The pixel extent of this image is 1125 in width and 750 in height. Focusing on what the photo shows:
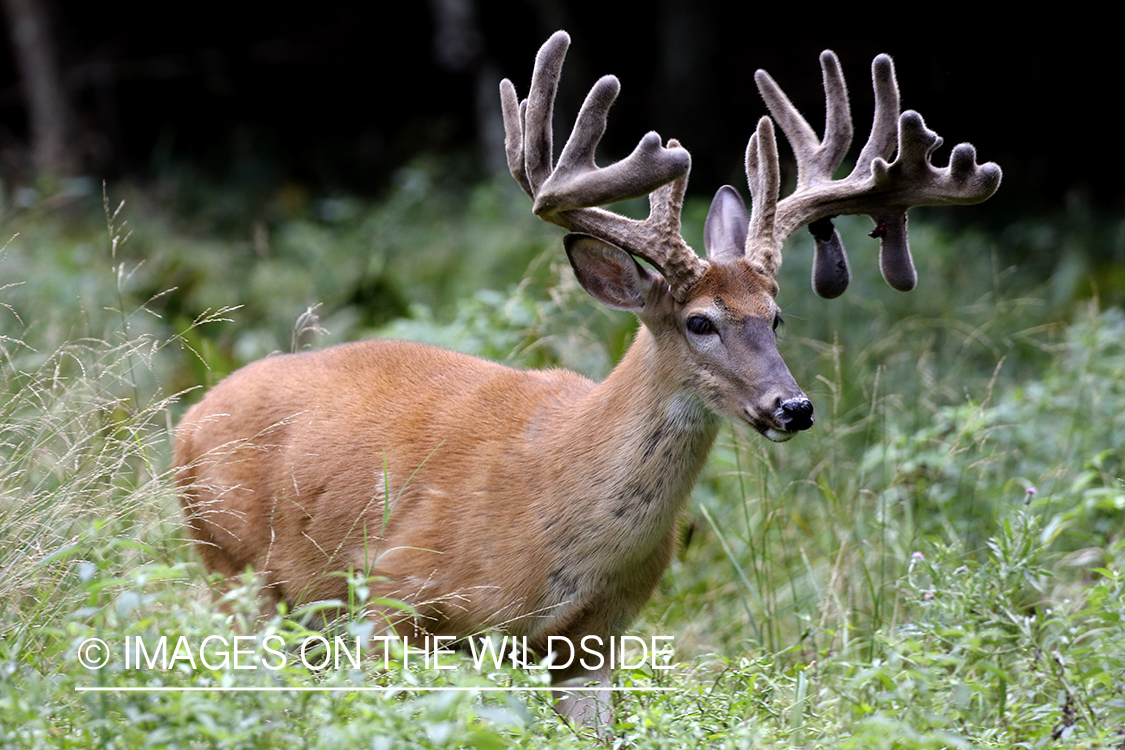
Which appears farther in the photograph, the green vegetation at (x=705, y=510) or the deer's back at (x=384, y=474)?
the deer's back at (x=384, y=474)

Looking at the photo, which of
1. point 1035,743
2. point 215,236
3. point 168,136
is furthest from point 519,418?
point 168,136

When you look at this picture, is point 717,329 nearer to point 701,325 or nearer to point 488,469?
point 701,325

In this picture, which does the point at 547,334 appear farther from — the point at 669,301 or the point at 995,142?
the point at 995,142

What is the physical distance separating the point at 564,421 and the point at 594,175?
3.16ft

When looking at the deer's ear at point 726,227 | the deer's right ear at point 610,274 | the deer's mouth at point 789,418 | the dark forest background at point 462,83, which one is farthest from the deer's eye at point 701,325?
the dark forest background at point 462,83

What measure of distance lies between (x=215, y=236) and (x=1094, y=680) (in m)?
9.99

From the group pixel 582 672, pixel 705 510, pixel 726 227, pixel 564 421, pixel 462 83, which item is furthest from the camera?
pixel 462 83

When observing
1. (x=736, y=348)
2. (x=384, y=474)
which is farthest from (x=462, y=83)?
(x=736, y=348)

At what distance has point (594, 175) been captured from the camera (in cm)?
407

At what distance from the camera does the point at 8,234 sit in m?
8.27

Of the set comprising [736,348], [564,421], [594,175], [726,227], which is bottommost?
[564,421]

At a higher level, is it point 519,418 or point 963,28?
point 963,28

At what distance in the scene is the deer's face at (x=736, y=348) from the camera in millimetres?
4008

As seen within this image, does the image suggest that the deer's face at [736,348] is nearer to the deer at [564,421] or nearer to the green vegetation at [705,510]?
the deer at [564,421]
